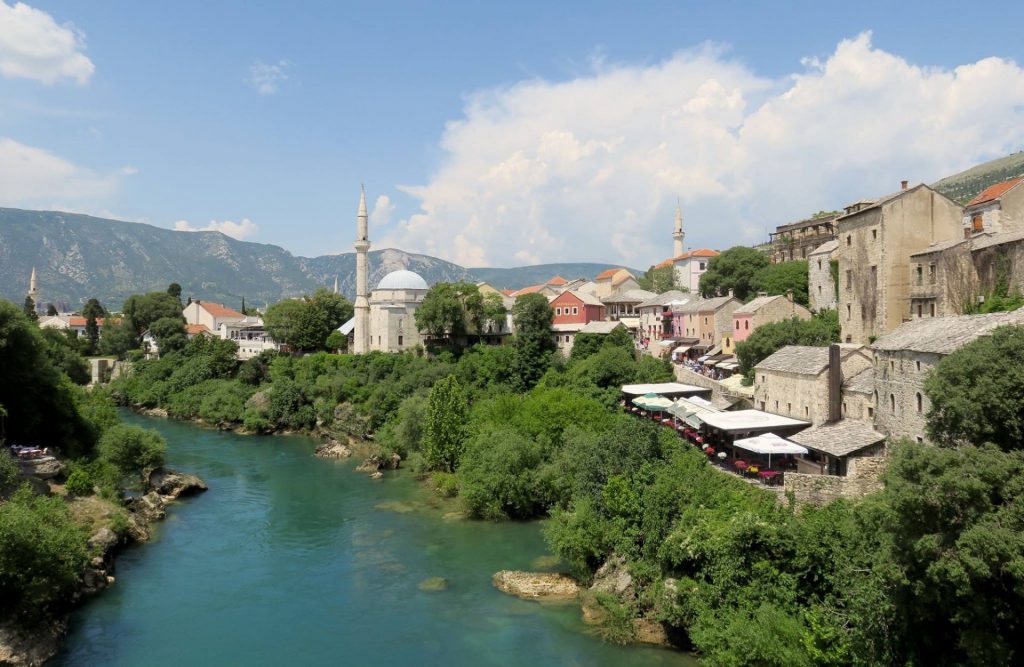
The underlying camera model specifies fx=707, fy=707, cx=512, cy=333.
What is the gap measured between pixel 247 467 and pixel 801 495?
3136 centimetres

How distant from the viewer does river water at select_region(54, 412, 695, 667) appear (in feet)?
60.2

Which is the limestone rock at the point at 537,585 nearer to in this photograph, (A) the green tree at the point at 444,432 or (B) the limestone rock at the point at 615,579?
(B) the limestone rock at the point at 615,579

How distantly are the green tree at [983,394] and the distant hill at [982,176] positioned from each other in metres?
100.0

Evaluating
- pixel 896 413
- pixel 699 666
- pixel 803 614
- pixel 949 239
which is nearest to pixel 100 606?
pixel 699 666

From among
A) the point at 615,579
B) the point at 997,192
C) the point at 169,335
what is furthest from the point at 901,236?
the point at 169,335

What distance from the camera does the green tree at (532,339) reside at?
4719 cm

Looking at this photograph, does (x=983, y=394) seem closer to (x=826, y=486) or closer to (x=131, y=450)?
(x=826, y=486)

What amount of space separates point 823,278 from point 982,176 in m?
110

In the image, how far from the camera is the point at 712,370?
38156 mm

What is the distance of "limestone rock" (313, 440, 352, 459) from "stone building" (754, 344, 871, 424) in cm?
2522

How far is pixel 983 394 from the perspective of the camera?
1488 centimetres

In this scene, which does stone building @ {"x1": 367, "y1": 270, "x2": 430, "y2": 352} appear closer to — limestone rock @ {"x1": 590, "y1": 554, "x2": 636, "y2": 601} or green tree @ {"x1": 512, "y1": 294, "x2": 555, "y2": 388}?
green tree @ {"x1": 512, "y1": 294, "x2": 555, "y2": 388}

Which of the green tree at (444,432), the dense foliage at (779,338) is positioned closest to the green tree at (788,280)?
the dense foliage at (779,338)

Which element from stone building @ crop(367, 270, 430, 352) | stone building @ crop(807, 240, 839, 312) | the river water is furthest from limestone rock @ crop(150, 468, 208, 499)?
stone building @ crop(807, 240, 839, 312)
